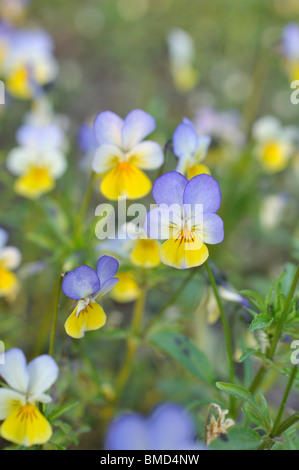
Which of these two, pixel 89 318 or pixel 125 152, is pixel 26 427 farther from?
pixel 125 152

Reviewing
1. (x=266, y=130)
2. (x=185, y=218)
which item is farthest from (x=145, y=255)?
(x=266, y=130)

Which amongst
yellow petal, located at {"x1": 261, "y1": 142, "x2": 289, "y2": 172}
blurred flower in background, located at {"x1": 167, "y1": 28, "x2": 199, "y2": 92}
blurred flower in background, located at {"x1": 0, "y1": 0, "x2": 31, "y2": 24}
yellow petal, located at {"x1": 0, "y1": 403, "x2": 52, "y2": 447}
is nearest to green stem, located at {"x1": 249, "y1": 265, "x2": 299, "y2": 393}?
yellow petal, located at {"x1": 0, "y1": 403, "x2": 52, "y2": 447}

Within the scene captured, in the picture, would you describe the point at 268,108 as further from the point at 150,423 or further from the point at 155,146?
the point at 150,423

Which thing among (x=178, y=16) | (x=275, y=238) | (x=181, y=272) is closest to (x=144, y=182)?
(x=181, y=272)

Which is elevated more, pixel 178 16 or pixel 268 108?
pixel 178 16

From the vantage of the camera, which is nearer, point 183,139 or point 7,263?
point 183,139

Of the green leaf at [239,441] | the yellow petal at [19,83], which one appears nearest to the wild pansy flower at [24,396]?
the green leaf at [239,441]

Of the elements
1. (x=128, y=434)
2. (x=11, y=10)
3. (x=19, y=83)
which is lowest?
(x=128, y=434)

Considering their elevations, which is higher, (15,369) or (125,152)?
(125,152)
